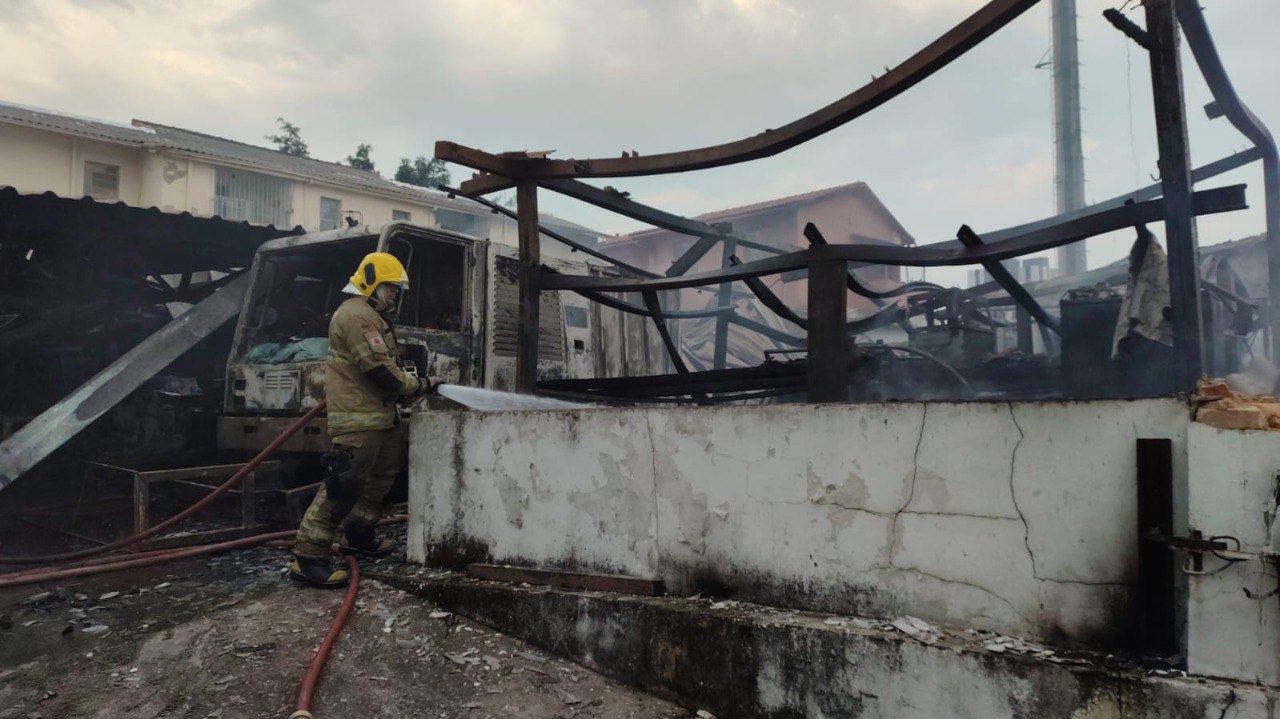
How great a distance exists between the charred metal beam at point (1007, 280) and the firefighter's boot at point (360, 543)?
355 cm

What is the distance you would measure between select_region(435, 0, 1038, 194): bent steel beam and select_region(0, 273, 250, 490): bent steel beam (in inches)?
154

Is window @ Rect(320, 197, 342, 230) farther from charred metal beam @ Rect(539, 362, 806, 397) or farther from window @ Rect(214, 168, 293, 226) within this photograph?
charred metal beam @ Rect(539, 362, 806, 397)

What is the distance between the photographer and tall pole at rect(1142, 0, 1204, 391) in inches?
93.6

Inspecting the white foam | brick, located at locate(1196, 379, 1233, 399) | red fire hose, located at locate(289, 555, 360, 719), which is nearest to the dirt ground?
red fire hose, located at locate(289, 555, 360, 719)

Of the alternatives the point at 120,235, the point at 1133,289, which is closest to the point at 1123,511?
the point at 1133,289

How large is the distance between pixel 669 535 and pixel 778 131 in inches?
73.9

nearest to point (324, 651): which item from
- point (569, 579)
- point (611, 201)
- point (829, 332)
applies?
point (569, 579)

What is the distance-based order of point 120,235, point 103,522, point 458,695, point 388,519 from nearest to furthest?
point 458,695 → point 388,519 → point 103,522 → point 120,235

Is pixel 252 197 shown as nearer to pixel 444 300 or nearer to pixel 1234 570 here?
pixel 444 300

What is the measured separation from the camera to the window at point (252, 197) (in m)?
19.1

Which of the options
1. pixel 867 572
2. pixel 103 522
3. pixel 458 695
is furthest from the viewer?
pixel 103 522

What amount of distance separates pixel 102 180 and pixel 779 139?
21.7 meters

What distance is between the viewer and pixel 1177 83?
242 cm

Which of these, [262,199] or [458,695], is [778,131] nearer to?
[458,695]
